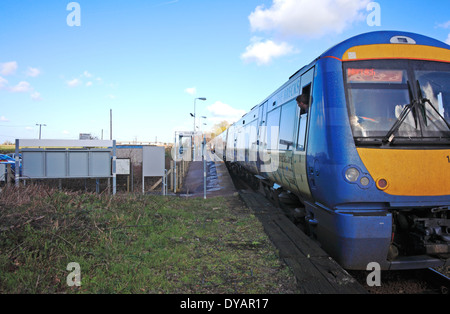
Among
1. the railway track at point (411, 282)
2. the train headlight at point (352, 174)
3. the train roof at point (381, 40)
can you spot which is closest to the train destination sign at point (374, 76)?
the train roof at point (381, 40)

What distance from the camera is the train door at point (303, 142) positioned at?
500cm

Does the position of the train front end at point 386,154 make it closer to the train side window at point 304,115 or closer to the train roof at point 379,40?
the train roof at point 379,40

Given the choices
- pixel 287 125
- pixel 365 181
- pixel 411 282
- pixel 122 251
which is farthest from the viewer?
pixel 287 125

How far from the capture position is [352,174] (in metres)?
3.95

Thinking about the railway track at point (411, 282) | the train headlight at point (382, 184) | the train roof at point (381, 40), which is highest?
the train roof at point (381, 40)

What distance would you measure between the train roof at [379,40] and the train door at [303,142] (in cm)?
55

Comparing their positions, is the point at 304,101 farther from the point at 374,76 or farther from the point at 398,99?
the point at 398,99

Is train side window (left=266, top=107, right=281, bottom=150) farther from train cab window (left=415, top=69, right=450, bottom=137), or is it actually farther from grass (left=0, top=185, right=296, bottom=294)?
train cab window (left=415, top=69, right=450, bottom=137)

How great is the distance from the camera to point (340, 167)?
13.0ft

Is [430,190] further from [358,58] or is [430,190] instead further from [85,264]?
[85,264]

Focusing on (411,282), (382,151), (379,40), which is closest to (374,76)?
(379,40)

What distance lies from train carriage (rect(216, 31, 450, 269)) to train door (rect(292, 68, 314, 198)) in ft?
0.51

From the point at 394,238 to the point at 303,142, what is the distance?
1853mm
